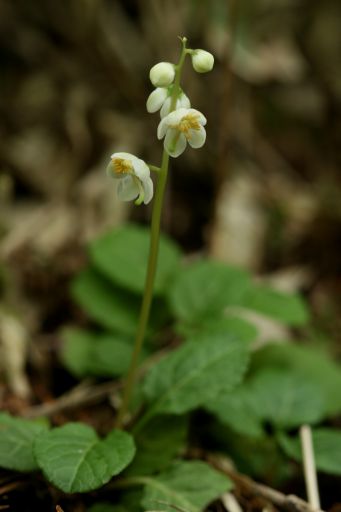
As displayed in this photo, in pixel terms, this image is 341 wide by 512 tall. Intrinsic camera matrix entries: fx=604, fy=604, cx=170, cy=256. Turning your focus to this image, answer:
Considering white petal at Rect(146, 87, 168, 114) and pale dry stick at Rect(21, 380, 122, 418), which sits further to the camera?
pale dry stick at Rect(21, 380, 122, 418)

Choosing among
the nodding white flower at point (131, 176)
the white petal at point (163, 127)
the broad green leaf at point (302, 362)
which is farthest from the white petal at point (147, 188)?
the broad green leaf at point (302, 362)

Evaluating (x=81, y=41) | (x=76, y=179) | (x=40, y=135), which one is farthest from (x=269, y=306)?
(x=81, y=41)

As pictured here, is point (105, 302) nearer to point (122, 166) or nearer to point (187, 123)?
point (122, 166)

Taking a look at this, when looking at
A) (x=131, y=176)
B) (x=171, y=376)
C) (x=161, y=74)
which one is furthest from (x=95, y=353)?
(x=161, y=74)

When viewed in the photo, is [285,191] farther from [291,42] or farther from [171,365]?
[171,365]

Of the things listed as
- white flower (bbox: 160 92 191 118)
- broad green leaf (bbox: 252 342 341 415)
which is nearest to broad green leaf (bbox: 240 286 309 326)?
broad green leaf (bbox: 252 342 341 415)

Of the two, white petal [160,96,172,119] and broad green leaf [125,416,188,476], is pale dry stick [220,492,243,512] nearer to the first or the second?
broad green leaf [125,416,188,476]
